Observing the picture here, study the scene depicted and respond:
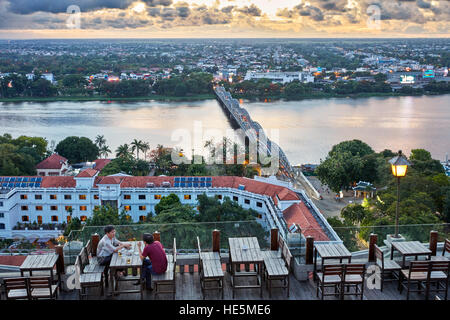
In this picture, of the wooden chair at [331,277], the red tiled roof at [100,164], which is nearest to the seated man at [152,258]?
the wooden chair at [331,277]

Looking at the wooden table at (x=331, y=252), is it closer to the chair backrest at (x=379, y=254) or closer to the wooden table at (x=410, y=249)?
the chair backrest at (x=379, y=254)

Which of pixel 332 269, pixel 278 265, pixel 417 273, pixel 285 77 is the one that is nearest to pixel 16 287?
pixel 278 265

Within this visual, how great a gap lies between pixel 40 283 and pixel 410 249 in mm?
1769

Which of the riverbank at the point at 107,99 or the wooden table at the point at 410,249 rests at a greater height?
the wooden table at the point at 410,249

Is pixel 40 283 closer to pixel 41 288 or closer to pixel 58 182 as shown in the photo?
pixel 41 288

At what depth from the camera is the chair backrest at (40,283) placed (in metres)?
2.15

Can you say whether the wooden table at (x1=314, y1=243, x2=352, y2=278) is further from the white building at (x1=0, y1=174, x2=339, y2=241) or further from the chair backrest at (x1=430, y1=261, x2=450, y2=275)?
the white building at (x1=0, y1=174, x2=339, y2=241)

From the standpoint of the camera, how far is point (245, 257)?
7.80 ft

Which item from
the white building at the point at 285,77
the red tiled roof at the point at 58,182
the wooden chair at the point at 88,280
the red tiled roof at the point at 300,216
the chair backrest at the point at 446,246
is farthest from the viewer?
the white building at the point at 285,77

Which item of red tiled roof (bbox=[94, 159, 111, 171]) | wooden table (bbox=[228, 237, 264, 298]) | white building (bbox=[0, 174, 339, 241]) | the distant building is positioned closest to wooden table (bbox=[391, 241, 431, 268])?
wooden table (bbox=[228, 237, 264, 298])

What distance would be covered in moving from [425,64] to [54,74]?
108 feet

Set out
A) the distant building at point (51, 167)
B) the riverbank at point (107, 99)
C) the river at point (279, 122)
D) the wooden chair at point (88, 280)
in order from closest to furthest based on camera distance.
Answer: the wooden chair at point (88, 280) → the distant building at point (51, 167) → the river at point (279, 122) → the riverbank at point (107, 99)

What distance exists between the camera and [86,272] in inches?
91.6

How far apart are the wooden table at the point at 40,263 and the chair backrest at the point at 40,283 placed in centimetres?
12
